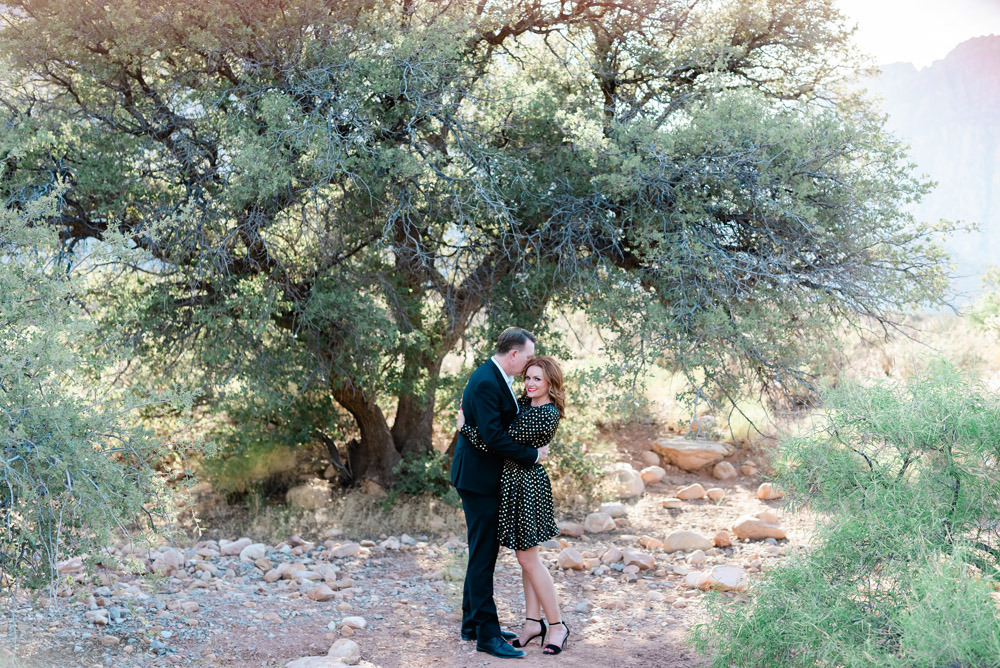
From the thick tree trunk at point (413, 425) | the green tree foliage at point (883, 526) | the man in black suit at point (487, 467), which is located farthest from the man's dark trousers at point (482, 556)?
the thick tree trunk at point (413, 425)

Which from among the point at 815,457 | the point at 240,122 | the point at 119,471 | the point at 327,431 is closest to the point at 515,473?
the point at 815,457

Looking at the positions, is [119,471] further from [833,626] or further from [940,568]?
[940,568]

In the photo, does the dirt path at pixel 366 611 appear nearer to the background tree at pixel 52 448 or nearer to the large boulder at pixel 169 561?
the large boulder at pixel 169 561

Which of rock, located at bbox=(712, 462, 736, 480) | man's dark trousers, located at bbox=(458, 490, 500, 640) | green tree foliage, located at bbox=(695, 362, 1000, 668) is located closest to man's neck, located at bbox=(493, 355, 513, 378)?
man's dark trousers, located at bbox=(458, 490, 500, 640)

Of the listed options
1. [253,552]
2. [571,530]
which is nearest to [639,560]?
[571,530]

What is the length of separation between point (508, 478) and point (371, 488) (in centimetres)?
475

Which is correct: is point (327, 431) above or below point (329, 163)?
below

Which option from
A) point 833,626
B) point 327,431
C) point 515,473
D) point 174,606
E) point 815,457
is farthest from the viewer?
point 327,431

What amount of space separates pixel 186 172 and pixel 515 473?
4.15 meters

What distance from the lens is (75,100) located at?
7.20 meters

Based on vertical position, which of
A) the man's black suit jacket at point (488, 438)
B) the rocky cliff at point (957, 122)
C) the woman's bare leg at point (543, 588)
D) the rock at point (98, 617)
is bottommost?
the rock at point (98, 617)

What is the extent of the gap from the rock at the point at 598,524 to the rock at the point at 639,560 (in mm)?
1147

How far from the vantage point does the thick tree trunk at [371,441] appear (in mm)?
9219

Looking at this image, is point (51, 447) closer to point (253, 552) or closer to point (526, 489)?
point (526, 489)
